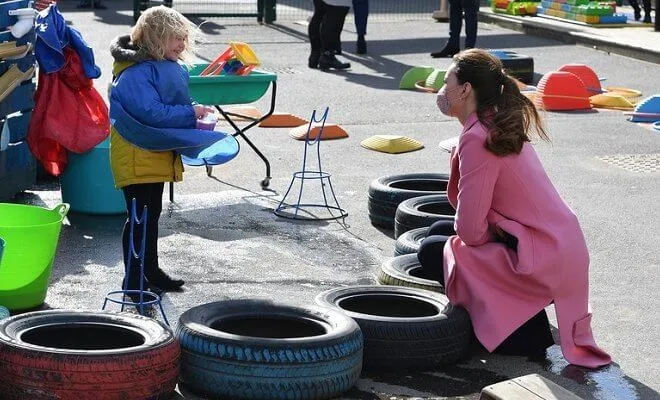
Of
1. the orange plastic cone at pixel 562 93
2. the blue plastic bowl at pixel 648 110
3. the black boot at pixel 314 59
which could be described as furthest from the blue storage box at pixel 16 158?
the black boot at pixel 314 59

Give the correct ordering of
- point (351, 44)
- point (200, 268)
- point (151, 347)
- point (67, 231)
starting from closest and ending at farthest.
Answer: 1. point (151, 347)
2. point (200, 268)
3. point (67, 231)
4. point (351, 44)

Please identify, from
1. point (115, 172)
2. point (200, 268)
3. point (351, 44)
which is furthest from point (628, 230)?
point (351, 44)

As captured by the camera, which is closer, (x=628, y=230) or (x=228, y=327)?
(x=228, y=327)

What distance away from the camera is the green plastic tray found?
29.0 ft

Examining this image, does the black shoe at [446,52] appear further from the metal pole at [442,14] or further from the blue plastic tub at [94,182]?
the blue plastic tub at [94,182]

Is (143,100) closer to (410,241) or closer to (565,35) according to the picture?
(410,241)

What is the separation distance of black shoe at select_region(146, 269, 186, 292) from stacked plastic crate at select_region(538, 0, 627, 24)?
1388 cm

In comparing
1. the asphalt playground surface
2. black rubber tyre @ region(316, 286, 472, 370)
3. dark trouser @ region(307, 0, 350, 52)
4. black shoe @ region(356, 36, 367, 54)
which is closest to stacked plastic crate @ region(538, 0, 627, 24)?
black shoe @ region(356, 36, 367, 54)

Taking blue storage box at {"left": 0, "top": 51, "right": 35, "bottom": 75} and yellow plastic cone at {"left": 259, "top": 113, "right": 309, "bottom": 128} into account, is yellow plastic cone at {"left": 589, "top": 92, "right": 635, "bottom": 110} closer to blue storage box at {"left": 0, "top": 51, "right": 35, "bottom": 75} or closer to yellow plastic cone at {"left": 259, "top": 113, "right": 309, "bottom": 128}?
yellow plastic cone at {"left": 259, "top": 113, "right": 309, "bottom": 128}

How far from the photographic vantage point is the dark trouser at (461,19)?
16250mm

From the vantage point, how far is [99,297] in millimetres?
6539

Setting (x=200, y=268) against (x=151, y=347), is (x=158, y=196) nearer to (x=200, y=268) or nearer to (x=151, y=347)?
(x=200, y=268)

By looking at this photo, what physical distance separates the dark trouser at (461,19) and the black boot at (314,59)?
6.11 feet

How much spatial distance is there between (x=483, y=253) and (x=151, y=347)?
1582 mm
